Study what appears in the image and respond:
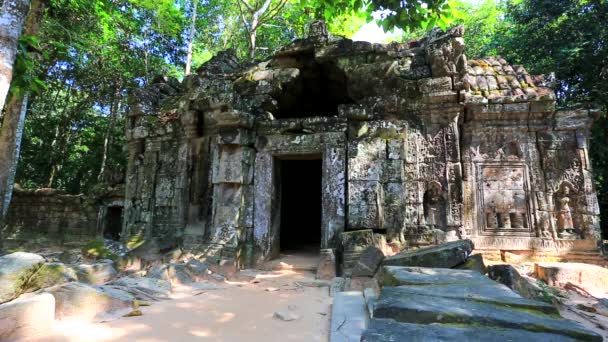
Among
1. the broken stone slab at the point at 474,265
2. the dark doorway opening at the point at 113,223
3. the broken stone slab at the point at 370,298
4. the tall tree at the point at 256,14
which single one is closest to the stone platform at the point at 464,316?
the broken stone slab at the point at 370,298

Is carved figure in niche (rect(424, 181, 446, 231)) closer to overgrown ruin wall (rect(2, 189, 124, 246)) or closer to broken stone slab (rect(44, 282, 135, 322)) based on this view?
broken stone slab (rect(44, 282, 135, 322))

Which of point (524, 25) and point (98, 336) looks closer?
point (98, 336)

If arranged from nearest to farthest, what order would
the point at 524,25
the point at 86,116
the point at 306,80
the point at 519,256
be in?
the point at 519,256 → the point at 306,80 → the point at 524,25 → the point at 86,116

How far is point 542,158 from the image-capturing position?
686 centimetres

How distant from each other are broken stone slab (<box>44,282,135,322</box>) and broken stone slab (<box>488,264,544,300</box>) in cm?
427

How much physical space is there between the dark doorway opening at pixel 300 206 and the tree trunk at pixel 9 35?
5119 mm

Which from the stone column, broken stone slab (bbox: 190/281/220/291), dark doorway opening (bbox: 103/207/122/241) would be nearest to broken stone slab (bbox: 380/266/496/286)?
broken stone slab (bbox: 190/281/220/291)

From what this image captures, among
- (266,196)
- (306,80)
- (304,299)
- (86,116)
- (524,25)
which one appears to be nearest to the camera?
(304,299)

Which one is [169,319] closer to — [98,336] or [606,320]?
[98,336]

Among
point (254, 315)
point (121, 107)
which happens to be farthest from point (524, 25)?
point (121, 107)

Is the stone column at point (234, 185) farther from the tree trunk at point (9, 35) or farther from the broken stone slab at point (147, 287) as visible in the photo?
the tree trunk at point (9, 35)

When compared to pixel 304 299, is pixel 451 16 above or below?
above

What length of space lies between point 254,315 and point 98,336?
1.42 metres

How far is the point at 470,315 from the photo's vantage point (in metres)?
2.37
